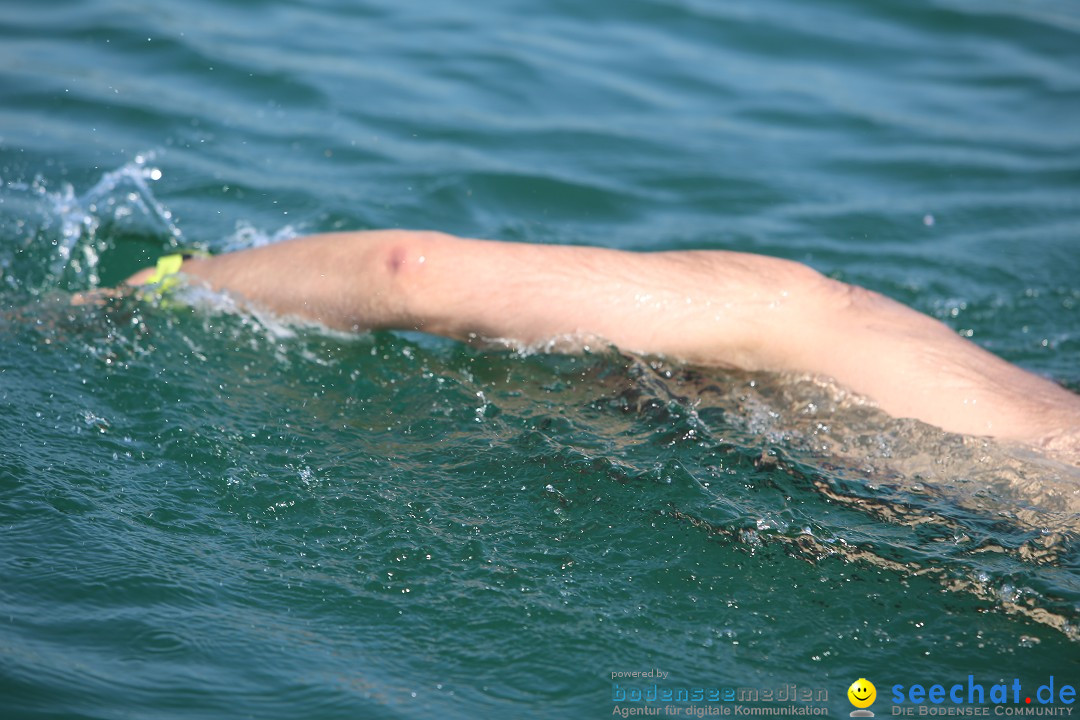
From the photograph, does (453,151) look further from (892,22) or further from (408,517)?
(892,22)

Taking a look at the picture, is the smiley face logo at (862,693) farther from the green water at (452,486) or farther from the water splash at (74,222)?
the water splash at (74,222)

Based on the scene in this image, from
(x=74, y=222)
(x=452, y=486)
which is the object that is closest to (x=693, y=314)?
(x=452, y=486)

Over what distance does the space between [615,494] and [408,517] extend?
55 centimetres

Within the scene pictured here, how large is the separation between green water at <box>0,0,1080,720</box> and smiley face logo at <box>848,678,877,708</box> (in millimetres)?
23

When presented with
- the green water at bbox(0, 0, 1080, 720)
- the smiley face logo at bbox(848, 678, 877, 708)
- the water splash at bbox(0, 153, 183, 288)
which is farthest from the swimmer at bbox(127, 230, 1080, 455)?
the water splash at bbox(0, 153, 183, 288)

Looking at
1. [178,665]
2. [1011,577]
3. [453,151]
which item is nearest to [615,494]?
[1011,577]

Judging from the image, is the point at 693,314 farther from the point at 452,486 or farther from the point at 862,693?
the point at 862,693

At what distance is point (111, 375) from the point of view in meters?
3.49

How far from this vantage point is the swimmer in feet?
10.6

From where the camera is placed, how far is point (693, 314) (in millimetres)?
3320

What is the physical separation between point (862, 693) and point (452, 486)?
115cm

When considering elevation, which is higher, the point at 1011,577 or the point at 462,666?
the point at 1011,577

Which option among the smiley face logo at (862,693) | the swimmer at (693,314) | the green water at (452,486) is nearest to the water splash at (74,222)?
the green water at (452,486)

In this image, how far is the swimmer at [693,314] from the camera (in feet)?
10.6
